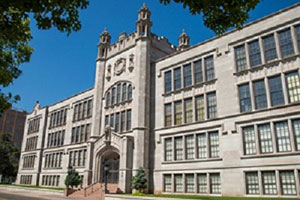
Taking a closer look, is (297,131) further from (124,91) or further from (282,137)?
(124,91)

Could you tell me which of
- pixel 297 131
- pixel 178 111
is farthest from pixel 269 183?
pixel 178 111

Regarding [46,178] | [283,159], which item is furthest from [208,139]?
[46,178]

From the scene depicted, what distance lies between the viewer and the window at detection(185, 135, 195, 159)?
92.6 feet

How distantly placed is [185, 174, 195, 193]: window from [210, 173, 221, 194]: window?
223 centimetres

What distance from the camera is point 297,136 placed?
70.4 feet

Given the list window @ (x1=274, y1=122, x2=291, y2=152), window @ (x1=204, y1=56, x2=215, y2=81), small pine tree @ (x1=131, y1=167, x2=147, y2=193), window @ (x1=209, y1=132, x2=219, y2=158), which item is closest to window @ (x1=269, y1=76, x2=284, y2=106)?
window @ (x1=274, y1=122, x2=291, y2=152)

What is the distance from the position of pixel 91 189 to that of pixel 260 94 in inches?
869

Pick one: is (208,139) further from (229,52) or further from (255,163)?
(229,52)

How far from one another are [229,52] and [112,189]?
65.5 ft

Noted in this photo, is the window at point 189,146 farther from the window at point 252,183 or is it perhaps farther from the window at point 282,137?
the window at point 282,137

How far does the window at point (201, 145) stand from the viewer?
89.3 ft

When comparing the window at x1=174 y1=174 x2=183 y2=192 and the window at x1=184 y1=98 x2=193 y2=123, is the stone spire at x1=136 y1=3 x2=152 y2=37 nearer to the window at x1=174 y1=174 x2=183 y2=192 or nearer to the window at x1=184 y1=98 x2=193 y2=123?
the window at x1=184 y1=98 x2=193 y2=123

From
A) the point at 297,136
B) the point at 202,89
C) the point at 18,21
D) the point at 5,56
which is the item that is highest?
the point at 202,89

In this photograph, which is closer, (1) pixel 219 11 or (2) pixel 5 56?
(1) pixel 219 11
